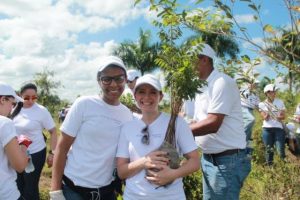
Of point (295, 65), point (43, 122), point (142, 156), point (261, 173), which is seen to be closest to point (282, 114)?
point (295, 65)

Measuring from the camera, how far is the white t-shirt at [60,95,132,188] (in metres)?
2.72

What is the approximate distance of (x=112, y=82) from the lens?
2.74m

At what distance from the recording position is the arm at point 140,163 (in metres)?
2.48

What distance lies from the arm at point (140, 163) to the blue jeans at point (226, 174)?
2.95ft

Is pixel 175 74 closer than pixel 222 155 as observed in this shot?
Yes

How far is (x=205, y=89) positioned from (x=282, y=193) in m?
1.49

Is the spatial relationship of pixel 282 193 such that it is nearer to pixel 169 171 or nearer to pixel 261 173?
pixel 261 173

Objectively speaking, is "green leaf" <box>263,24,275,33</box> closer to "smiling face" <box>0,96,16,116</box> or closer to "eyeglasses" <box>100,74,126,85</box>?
"eyeglasses" <box>100,74,126,85</box>

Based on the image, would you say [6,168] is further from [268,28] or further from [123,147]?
[268,28]

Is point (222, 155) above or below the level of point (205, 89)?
below

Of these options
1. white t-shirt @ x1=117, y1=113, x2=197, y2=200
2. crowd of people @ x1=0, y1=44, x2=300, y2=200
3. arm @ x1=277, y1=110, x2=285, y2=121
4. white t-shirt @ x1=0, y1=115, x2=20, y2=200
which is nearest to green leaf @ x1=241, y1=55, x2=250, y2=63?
crowd of people @ x1=0, y1=44, x2=300, y2=200

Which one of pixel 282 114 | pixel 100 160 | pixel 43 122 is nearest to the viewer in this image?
pixel 282 114

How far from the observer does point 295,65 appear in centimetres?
191

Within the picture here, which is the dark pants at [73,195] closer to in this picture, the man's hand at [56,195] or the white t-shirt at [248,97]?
the man's hand at [56,195]
